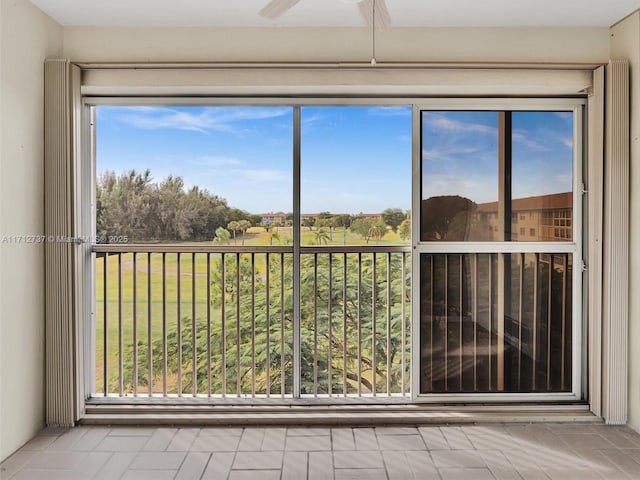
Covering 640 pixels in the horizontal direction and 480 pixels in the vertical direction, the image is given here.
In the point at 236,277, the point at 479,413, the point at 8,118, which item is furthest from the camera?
the point at 236,277

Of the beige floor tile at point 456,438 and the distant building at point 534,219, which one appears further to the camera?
the distant building at point 534,219

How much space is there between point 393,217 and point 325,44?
3.81 ft

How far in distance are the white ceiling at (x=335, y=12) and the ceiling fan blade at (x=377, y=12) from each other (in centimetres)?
54

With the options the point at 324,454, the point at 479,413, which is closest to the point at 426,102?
the point at 479,413

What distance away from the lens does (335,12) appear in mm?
2621

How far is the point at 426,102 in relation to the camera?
2938 millimetres

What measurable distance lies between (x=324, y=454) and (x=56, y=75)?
264 cm

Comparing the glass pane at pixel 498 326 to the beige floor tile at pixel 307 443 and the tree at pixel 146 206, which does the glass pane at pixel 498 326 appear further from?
the tree at pixel 146 206

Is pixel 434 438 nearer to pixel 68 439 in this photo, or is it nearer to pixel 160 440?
pixel 160 440

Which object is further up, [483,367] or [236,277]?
[236,277]

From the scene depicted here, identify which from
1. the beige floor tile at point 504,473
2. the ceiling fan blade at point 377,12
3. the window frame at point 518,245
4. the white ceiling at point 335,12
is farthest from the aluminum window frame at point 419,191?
the ceiling fan blade at point 377,12

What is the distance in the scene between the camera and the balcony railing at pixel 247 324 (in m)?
3.12

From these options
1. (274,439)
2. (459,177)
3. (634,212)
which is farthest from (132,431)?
(634,212)

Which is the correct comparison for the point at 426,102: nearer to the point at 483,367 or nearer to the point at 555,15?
the point at 555,15
